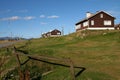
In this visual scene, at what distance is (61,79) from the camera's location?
20594mm

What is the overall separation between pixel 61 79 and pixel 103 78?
3.56 metres

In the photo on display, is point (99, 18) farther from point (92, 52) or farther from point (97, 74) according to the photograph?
point (97, 74)

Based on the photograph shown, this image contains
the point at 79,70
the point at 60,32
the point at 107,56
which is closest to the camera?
the point at 79,70

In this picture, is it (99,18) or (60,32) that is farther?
(60,32)

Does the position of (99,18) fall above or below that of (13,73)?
above

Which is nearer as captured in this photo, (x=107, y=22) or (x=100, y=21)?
(x=100, y=21)

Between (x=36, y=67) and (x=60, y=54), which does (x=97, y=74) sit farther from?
(x=60, y=54)

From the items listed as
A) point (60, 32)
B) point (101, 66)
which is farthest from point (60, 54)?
point (60, 32)

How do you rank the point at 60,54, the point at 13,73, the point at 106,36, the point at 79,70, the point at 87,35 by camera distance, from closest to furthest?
the point at 79,70, the point at 13,73, the point at 60,54, the point at 106,36, the point at 87,35

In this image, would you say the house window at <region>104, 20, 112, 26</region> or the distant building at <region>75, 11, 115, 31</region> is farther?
the house window at <region>104, 20, 112, 26</region>

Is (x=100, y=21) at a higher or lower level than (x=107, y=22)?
higher

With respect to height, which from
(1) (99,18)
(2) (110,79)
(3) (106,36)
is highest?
(1) (99,18)

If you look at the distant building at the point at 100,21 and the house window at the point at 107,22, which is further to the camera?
the house window at the point at 107,22

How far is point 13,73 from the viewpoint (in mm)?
24562
